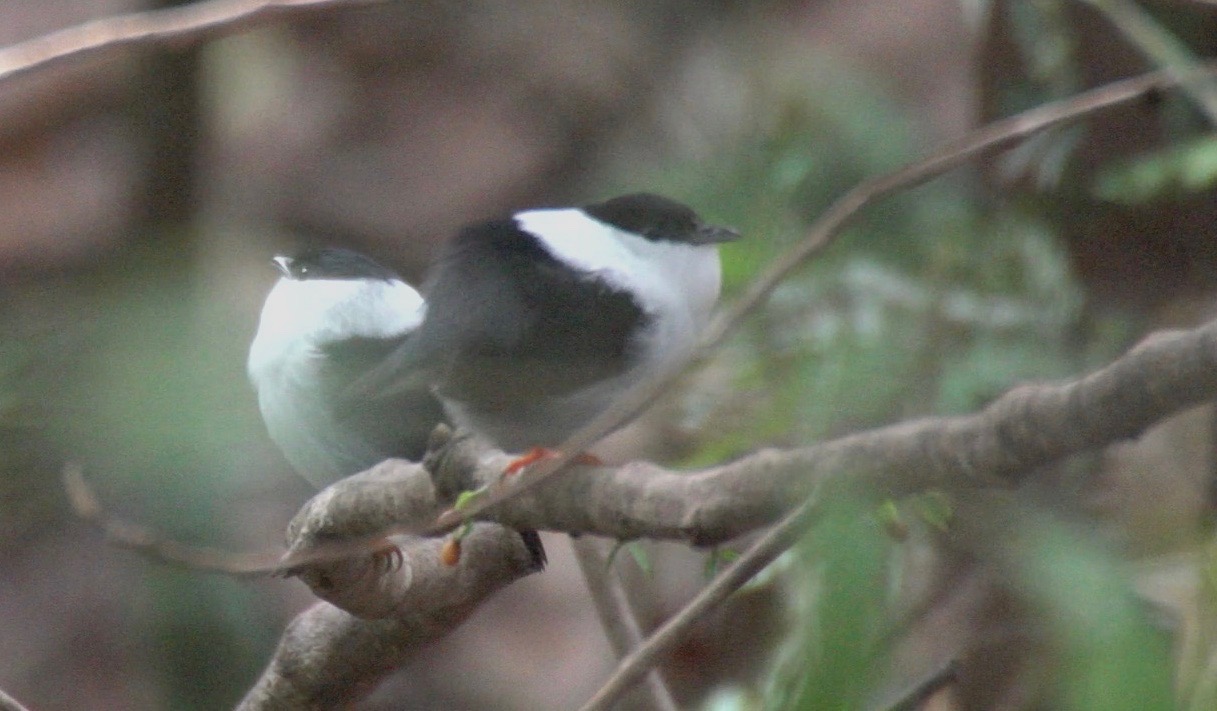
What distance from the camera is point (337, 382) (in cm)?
170

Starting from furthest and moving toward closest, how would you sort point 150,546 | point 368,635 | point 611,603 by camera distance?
point 611,603, point 368,635, point 150,546

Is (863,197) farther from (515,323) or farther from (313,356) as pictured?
(313,356)

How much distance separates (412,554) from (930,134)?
7.29 ft

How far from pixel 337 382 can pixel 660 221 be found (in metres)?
0.45

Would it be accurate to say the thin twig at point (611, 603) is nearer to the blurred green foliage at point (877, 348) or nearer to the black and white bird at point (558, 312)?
the blurred green foliage at point (877, 348)

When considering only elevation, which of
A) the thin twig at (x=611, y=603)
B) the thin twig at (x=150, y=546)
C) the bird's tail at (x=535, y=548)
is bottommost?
the thin twig at (x=611, y=603)

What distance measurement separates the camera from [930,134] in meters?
3.47

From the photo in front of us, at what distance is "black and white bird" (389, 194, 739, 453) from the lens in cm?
161

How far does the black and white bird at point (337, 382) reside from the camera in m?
1.65

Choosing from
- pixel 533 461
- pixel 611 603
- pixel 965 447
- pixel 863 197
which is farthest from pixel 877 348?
pixel 611 603

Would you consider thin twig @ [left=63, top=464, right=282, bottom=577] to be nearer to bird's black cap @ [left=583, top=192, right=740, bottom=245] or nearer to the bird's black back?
the bird's black back

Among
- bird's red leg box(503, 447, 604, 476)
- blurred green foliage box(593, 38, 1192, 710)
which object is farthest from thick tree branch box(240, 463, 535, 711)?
blurred green foliage box(593, 38, 1192, 710)

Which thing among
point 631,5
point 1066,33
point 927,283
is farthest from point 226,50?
point 927,283

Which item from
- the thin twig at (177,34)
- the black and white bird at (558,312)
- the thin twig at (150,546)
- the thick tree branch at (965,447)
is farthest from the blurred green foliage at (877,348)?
the thin twig at (177,34)
